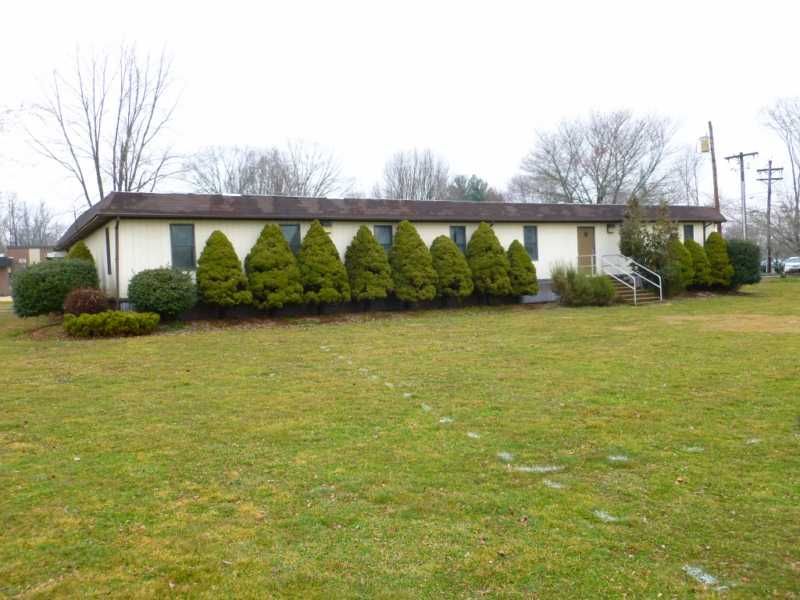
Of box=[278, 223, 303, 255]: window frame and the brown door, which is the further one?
the brown door

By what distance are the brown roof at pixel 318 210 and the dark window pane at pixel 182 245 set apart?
404 millimetres

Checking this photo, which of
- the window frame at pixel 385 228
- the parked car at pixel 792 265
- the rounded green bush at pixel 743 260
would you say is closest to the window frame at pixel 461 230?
the window frame at pixel 385 228

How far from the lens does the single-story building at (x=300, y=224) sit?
55.1 ft

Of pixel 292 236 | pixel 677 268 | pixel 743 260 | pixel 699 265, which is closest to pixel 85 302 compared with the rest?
pixel 292 236

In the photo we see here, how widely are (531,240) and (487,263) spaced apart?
2.92 meters

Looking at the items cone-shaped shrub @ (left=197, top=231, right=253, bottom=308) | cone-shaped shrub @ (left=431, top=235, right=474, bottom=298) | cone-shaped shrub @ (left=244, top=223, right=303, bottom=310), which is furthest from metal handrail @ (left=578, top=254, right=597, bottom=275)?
cone-shaped shrub @ (left=197, top=231, right=253, bottom=308)

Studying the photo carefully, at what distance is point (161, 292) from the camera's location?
1546 cm

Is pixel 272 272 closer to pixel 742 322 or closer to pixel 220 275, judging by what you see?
pixel 220 275

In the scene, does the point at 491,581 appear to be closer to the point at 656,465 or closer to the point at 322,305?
the point at 656,465

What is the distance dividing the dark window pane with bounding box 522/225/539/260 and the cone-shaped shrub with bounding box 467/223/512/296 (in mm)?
1976

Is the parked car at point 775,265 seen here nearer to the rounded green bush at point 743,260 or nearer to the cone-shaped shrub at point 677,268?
the rounded green bush at point 743,260

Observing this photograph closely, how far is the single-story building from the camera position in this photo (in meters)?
16.8

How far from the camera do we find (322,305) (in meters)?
18.8

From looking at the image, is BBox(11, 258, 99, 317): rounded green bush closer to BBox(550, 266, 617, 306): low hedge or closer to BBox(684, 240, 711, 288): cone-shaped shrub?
BBox(550, 266, 617, 306): low hedge
